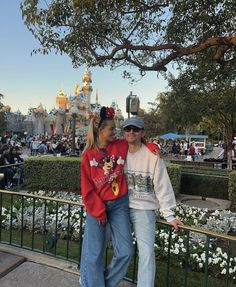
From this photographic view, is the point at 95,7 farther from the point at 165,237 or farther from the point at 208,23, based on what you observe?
the point at 165,237

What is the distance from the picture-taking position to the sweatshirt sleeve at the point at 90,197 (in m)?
3.07

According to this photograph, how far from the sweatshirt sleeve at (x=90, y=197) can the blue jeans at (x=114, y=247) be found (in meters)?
0.07

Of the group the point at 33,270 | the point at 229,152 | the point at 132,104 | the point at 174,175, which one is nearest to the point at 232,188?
the point at 174,175

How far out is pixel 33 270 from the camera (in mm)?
4148

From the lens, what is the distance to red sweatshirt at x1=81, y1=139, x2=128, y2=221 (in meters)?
3.08

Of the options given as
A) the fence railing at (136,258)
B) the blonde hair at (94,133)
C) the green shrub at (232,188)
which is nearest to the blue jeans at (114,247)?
the blonde hair at (94,133)

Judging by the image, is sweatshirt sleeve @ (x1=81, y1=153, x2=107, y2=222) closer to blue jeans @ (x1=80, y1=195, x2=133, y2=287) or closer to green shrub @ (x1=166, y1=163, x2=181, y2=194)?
blue jeans @ (x1=80, y1=195, x2=133, y2=287)

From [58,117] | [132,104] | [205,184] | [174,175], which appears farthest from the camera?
[58,117]

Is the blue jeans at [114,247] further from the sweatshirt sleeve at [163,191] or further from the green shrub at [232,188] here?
the green shrub at [232,188]

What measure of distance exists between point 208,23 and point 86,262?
5686 millimetres

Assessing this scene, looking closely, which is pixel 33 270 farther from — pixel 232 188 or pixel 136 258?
pixel 232 188

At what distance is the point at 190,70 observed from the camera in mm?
11164

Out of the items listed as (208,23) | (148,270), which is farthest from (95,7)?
(148,270)

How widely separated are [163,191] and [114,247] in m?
0.65
